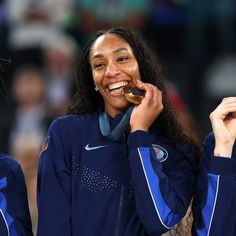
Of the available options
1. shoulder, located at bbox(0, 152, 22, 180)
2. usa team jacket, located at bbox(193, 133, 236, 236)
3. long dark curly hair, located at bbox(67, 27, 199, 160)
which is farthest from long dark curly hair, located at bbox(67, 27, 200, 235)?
shoulder, located at bbox(0, 152, 22, 180)

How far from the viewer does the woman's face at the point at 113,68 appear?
352 cm

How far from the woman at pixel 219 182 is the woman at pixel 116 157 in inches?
2.9

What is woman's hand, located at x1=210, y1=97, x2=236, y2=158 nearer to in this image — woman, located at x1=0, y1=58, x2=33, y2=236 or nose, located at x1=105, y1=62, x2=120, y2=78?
→ nose, located at x1=105, y1=62, x2=120, y2=78

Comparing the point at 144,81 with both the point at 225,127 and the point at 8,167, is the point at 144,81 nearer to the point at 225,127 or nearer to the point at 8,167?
the point at 225,127

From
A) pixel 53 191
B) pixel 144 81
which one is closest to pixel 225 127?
pixel 144 81

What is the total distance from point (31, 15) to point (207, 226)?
5.51 m

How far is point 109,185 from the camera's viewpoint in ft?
11.2

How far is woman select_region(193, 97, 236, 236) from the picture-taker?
3.25 meters

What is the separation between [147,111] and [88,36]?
5023mm

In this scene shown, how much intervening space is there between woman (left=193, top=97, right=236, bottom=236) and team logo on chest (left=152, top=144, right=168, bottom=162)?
0.17 m

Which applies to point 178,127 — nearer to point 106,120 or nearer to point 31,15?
point 106,120

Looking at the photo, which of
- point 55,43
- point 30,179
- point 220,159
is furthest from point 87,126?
point 55,43

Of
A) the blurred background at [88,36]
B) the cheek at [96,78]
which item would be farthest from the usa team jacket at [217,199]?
the blurred background at [88,36]

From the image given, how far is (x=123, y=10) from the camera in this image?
8.37 meters
